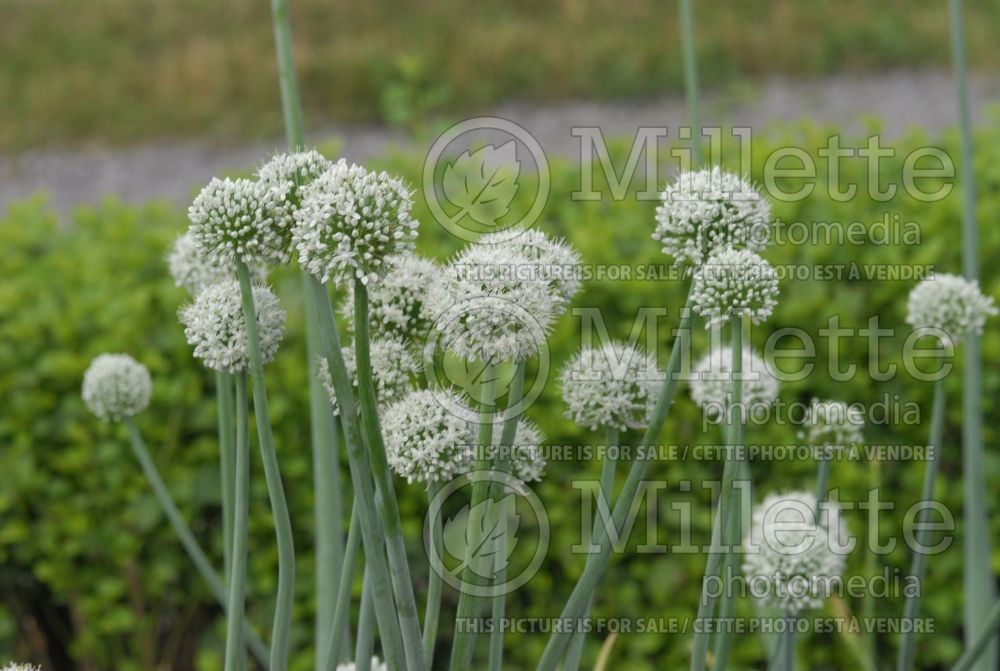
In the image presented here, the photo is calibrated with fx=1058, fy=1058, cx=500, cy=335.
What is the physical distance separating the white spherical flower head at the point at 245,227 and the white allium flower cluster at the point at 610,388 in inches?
12.3

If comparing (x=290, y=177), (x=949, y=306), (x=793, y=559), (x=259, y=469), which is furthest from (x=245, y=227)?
(x=259, y=469)

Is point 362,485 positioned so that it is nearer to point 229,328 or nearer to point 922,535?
point 229,328

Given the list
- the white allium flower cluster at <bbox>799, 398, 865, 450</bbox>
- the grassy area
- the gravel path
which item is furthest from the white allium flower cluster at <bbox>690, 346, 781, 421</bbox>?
the grassy area

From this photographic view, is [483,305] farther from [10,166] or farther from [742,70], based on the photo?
[742,70]

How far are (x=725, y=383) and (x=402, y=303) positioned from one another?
0.47 m

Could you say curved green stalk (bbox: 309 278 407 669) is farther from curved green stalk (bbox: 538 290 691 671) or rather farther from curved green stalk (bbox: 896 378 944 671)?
curved green stalk (bbox: 896 378 944 671)

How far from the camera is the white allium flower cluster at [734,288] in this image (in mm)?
894

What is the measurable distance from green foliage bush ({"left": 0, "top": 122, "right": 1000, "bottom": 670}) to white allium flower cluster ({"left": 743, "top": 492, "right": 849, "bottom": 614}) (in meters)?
1.06

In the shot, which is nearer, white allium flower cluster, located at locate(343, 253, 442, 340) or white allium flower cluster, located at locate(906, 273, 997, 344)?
white allium flower cluster, located at locate(343, 253, 442, 340)

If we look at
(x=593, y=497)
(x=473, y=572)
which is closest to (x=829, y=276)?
(x=593, y=497)

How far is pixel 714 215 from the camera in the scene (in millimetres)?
922

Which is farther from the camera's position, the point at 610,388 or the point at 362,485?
the point at 610,388

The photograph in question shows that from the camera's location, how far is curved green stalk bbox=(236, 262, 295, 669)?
85 centimetres

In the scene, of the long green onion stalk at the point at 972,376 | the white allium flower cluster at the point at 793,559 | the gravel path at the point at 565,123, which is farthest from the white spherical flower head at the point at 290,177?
the gravel path at the point at 565,123
